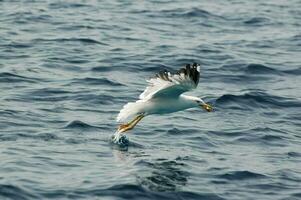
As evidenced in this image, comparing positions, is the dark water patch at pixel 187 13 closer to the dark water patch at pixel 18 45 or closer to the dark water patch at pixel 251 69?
the dark water patch at pixel 251 69

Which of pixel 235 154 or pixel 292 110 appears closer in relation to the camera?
pixel 235 154

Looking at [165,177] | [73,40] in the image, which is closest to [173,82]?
[165,177]

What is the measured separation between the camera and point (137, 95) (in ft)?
64.3

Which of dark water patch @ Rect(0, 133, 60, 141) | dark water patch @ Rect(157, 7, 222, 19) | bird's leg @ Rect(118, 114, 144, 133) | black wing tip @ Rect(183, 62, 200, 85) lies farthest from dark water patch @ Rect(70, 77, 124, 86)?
dark water patch @ Rect(157, 7, 222, 19)

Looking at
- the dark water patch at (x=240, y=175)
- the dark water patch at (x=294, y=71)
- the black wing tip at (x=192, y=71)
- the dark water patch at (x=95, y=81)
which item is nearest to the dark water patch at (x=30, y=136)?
the black wing tip at (x=192, y=71)

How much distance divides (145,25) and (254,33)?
3.31 meters

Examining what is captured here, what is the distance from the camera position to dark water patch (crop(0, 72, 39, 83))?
2006 centimetres

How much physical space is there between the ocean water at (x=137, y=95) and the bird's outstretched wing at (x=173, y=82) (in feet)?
3.31

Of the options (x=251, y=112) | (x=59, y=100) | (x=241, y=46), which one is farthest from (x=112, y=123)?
(x=241, y=46)

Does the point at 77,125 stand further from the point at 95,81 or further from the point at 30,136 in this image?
the point at 95,81

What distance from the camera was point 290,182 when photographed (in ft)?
47.7

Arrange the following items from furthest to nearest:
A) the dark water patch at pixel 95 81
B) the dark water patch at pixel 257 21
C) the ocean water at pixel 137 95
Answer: the dark water patch at pixel 257 21
the dark water patch at pixel 95 81
the ocean water at pixel 137 95

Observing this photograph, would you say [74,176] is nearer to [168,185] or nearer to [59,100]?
[168,185]

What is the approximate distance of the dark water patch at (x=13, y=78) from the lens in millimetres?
20056
